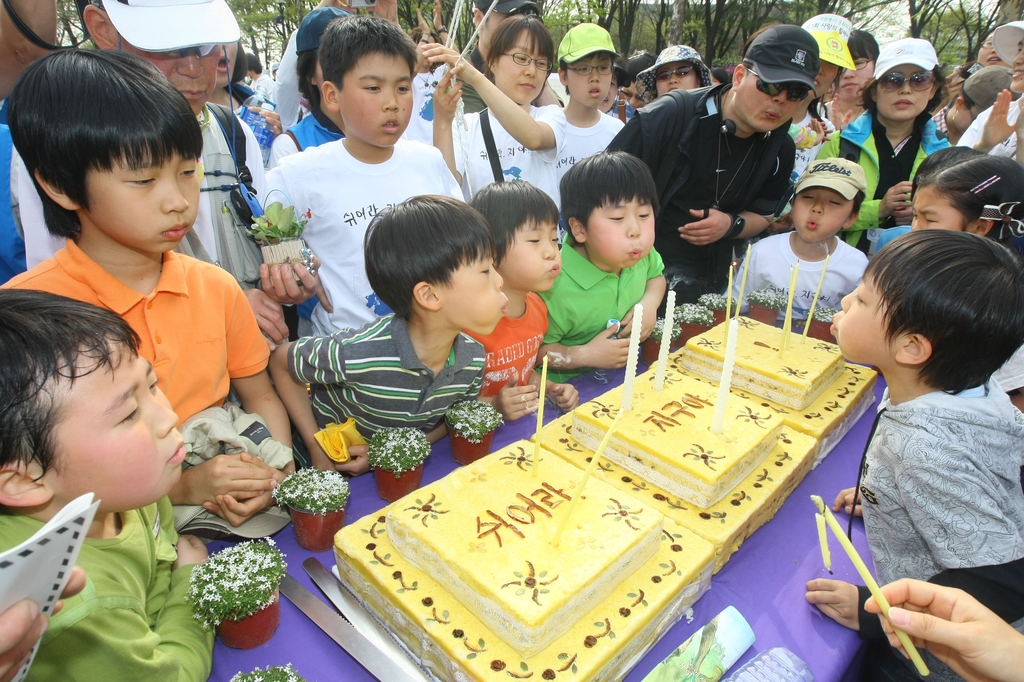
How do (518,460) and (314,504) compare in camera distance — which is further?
(518,460)

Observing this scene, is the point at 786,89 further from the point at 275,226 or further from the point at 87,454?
the point at 87,454

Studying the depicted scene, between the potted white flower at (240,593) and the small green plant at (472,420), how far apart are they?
2.18 feet

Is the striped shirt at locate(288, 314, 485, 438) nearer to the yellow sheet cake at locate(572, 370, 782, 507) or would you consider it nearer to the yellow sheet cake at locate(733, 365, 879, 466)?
the yellow sheet cake at locate(572, 370, 782, 507)

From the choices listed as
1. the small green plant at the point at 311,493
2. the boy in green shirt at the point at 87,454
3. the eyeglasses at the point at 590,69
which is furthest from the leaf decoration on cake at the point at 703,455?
the eyeglasses at the point at 590,69

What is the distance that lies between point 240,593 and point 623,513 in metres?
0.83

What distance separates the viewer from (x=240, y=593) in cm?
112

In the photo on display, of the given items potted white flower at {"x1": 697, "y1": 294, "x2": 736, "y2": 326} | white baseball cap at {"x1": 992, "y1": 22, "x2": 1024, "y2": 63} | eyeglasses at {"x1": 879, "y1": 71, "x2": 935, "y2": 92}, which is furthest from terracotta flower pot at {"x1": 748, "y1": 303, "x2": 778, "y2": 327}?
white baseball cap at {"x1": 992, "y1": 22, "x2": 1024, "y2": 63}

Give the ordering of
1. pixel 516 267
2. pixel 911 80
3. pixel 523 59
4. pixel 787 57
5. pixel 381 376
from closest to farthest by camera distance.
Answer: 1. pixel 381 376
2. pixel 516 267
3. pixel 787 57
4. pixel 523 59
5. pixel 911 80

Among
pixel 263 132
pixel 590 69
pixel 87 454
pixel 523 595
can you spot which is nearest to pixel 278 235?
pixel 87 454

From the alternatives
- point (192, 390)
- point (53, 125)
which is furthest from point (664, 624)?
point (53, 125)

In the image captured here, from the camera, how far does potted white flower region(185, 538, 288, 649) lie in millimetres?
1119

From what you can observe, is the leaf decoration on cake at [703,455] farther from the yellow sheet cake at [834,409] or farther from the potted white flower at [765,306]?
the potted white flower at [765,306]

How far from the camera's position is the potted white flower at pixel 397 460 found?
5.12ft

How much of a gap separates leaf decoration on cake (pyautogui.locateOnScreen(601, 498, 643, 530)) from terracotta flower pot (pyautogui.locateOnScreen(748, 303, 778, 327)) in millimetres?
1766
